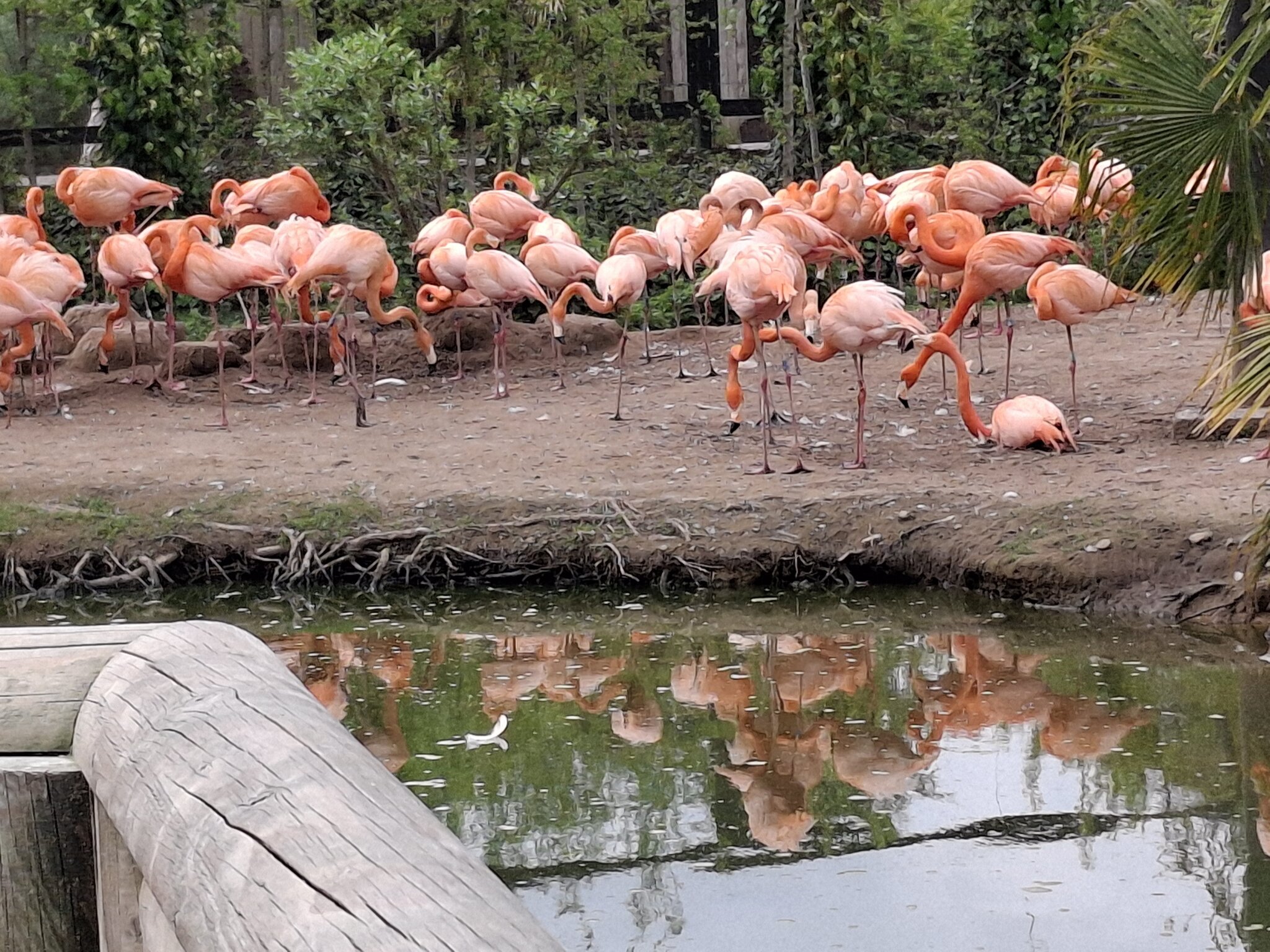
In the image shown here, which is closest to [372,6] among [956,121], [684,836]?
[956,121]

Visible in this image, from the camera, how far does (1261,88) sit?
16.7ft

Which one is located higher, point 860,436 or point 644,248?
point 644,248

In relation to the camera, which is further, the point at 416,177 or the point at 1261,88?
the point at 416,177

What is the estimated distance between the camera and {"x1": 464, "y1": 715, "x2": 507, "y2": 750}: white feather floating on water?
A: 15.2 feet

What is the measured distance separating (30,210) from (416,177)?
8.37 feet

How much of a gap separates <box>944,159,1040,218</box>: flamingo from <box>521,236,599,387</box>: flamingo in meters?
2.06

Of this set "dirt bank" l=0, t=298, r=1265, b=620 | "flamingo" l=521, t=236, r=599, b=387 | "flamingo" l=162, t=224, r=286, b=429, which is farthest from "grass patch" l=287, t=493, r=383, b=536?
"flamingo" l=521, t=236, r=599, b=387

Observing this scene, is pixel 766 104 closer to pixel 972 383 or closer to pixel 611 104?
pixel 611 104

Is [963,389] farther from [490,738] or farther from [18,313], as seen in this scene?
[18,313]

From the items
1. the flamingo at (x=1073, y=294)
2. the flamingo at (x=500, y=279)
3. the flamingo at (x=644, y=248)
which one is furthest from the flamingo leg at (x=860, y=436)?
the flamingo at (x=644, y=248)

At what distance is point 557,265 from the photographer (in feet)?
29.1

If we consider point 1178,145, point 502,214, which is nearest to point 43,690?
point 1178,145

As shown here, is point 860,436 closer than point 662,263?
Yes

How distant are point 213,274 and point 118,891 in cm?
744
